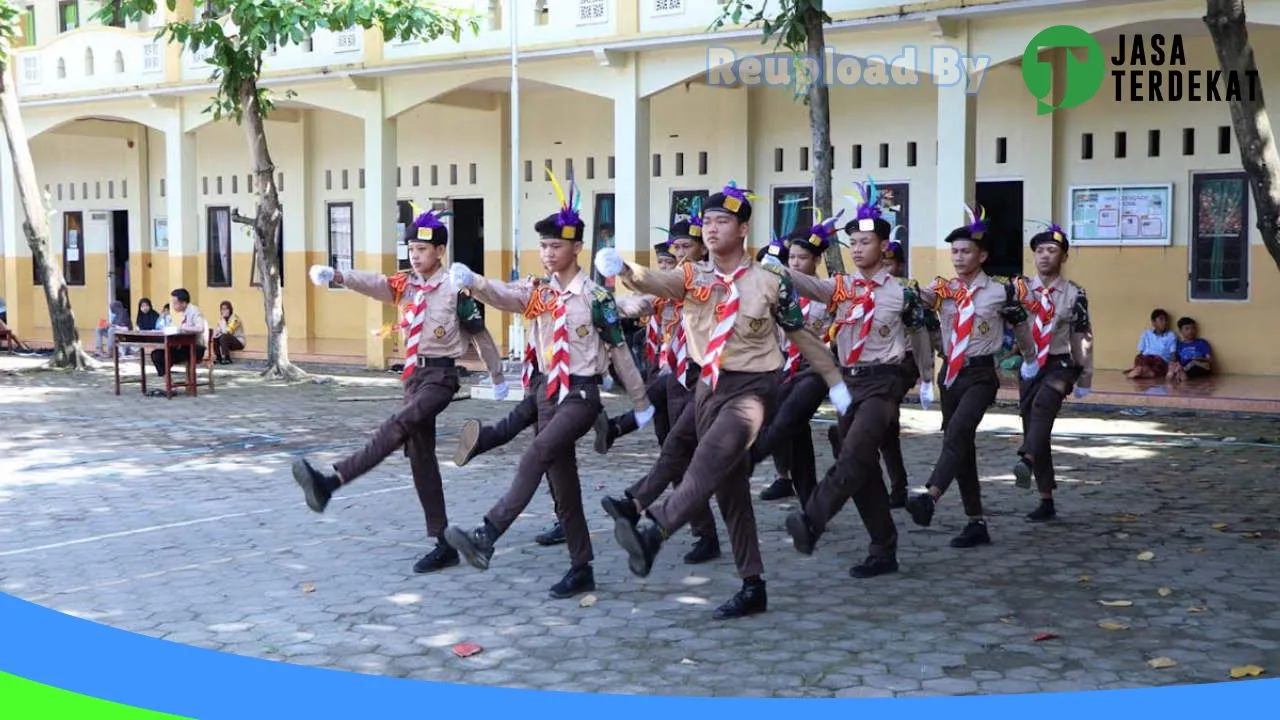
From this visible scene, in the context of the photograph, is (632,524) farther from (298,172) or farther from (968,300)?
(298,172)

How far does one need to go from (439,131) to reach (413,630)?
56.3 ft

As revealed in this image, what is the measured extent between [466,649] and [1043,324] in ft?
14.7

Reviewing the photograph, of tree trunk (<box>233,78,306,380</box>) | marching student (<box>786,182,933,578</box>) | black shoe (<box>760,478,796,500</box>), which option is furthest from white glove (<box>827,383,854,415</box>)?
tree trunk (<box>233,78,306,380</box>)

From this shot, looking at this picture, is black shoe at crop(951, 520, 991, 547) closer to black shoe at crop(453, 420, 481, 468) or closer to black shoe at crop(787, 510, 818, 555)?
black shoe at crop(787, 510, 818, 555)

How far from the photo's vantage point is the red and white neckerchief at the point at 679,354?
8.68 meters

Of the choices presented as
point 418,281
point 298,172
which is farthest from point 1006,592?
point 298,172

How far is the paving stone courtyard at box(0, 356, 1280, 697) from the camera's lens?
A: 577 cm

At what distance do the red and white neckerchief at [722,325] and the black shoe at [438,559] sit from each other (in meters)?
1.79

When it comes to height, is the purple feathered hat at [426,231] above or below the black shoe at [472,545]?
above

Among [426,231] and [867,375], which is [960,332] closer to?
[867,375]

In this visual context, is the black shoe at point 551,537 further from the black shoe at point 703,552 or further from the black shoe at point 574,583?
the black shoe at point 574,583

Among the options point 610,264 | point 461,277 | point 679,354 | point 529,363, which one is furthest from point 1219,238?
point 610,264

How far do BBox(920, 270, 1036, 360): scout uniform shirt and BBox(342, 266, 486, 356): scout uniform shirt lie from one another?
8.23 ft

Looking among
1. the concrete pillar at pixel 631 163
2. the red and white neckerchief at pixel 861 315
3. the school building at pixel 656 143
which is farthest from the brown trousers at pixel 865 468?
the concrete pillar at pixel 631 163
